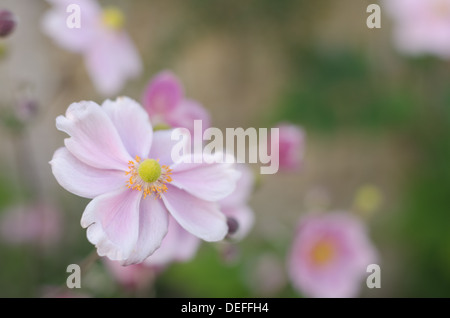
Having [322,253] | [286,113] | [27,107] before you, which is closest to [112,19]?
[27,107]

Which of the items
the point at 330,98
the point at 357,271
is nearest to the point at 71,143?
the point at 357,271

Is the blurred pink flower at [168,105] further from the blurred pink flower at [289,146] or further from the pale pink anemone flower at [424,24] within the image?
the pale pink anemone flower at [424,24]

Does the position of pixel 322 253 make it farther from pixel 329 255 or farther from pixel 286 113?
pixel 286 113

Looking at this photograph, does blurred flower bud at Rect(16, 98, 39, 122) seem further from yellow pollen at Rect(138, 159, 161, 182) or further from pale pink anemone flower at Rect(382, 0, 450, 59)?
pale pink anemone flower at Rect(382, 0, 450, 59)

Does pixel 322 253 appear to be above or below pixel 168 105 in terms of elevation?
below

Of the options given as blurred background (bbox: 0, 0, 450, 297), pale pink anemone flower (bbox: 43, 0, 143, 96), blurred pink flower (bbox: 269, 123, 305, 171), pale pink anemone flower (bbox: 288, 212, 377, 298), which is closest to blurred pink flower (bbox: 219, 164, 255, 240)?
blurred pink flower (bbox: 269, 123, 305, 171)
